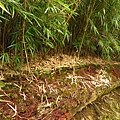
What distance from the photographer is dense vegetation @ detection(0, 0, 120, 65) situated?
1.68 metres

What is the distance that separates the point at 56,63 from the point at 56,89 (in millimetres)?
477

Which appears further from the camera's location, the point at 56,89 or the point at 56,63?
the point at 56,63

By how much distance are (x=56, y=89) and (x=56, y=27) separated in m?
0.55

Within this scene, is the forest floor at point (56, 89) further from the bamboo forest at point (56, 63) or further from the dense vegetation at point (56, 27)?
the dense vegetation at point (56, 27)

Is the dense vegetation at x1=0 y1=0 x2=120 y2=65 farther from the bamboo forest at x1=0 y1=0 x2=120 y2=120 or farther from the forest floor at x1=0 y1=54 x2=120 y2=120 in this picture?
the forest floor at x1=0 y1=54 x2=120 y2=120

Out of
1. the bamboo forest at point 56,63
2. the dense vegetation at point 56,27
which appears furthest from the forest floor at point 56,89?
→ the dense vegetation at point 56,27

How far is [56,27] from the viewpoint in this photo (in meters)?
1.92

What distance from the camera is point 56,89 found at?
191 centimetres

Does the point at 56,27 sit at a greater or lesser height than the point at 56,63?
greater

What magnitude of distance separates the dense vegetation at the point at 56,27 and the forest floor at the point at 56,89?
0.14m

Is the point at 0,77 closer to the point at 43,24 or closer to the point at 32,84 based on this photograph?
the point at 32,84

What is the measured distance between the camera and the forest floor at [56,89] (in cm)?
156

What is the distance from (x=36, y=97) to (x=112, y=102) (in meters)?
0.98

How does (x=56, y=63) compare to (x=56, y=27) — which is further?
(x=56, y=63)
